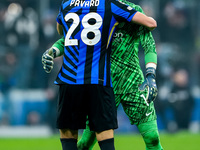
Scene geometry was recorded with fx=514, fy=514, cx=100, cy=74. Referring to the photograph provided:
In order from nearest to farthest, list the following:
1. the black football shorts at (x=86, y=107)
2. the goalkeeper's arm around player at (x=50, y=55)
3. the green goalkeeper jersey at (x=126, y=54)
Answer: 1. the black football shorts at (x=86, y=107)
2. the goalkeeper's arm around player at (x=50, y=55)
3. the green goalkeeper jersey at (x=126, y=54)

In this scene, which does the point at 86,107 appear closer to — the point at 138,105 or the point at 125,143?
the point at 138,105

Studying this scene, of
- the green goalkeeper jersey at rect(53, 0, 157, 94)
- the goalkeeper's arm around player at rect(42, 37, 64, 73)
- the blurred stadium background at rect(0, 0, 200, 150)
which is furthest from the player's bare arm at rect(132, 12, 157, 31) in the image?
the blurred stadium background at rect(0, 0, 200, 150)

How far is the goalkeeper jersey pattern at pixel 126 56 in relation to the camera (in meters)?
5.36

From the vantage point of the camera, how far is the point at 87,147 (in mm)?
5594

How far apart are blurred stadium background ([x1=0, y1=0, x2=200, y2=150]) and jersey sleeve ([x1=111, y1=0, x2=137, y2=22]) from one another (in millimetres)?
7625

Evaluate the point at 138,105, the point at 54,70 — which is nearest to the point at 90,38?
the point at 138,105

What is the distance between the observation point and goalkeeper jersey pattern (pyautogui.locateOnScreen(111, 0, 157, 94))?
5.36 metres

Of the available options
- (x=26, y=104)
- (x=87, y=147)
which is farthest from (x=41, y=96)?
(x=87, y=147)

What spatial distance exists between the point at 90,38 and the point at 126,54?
71 cm

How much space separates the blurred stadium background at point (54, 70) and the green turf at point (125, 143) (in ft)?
2.20

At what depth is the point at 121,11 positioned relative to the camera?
4.89m

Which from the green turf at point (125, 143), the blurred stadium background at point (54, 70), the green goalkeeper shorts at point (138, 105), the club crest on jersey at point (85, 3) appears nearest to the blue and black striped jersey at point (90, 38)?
the club crest on jersey at point (85, 3)

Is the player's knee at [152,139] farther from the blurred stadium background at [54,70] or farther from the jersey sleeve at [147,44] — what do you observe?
the blurred stadium background at [54,70]

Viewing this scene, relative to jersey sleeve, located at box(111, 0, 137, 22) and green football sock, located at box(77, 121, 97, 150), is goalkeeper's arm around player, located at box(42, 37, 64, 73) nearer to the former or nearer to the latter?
jersey sleeve, located at box(111, 0, 137, 22)
